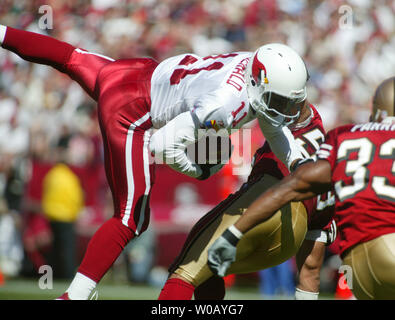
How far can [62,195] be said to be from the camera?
9211mm

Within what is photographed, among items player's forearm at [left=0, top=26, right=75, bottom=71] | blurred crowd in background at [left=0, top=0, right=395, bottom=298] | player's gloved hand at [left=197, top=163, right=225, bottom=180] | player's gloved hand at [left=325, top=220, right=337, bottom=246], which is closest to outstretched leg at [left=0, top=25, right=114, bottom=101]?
player's forearm at [left=0, top=26, right=75, bottom=71]

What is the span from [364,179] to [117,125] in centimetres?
165

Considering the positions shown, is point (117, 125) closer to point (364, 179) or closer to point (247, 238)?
point (247, 238)

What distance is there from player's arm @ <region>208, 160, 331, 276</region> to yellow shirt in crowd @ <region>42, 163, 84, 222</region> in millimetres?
5964

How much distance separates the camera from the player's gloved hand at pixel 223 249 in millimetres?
3516

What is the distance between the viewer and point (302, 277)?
480 centimetres

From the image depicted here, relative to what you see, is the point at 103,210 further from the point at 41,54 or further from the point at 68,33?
the point at 41,54

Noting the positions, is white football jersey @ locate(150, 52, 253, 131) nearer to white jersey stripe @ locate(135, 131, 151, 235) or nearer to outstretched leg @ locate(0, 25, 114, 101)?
white jersey stripe @ locate(135, 131, 151, 235)

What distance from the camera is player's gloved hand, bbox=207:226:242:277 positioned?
11.5 ft

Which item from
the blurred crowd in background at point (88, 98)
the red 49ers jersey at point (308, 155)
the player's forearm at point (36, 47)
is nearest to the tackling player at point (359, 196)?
the red 49ers jersey at point (308, 155)

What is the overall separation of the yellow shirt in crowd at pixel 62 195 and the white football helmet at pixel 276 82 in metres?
5.57

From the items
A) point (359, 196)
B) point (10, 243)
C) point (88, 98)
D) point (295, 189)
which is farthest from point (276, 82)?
point (88, 98)

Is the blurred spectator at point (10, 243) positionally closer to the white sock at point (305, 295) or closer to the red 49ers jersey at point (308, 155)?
the white sock at point (305, 295)
